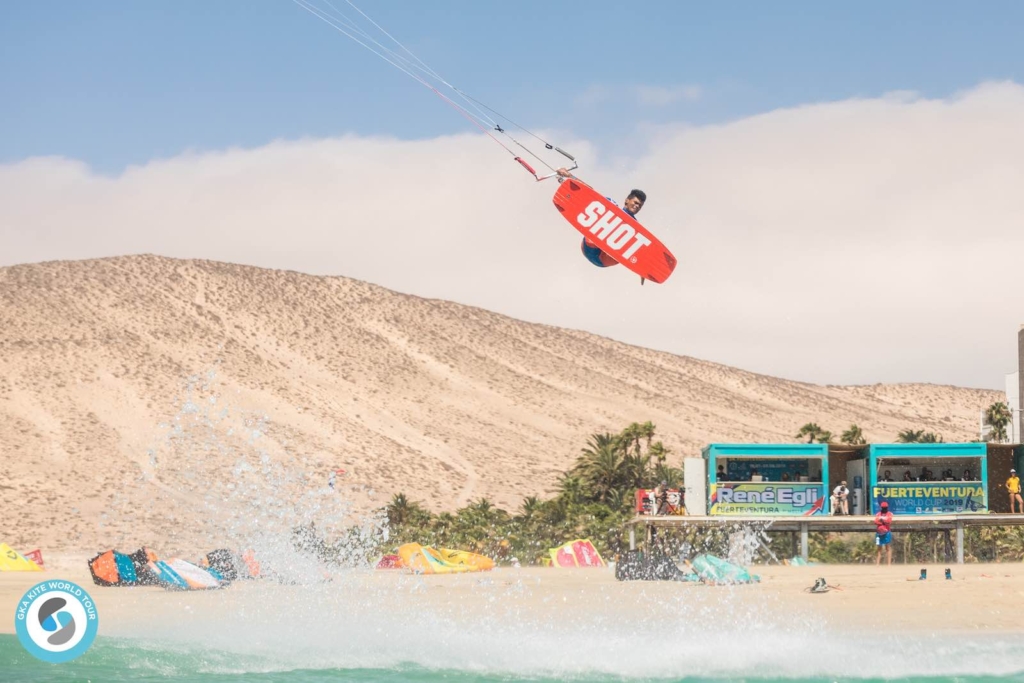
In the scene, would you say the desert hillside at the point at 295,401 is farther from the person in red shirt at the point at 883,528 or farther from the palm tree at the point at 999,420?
the person in red shirt at the point at 883,528

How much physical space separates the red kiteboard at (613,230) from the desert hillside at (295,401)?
1324 inches

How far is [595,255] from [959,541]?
1812cm

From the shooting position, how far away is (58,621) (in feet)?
62.1

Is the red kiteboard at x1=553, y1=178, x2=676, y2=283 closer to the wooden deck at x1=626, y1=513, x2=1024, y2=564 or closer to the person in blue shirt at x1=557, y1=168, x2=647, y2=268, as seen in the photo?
the person in blue shirt at x1=557, y1=168, x2=647, y2=268

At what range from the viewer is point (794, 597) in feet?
86.2

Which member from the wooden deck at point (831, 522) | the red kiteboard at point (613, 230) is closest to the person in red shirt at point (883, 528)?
the wooden deck at point (831, 522)

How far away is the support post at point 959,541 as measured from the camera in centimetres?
3466

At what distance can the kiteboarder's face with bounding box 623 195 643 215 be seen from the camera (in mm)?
21391

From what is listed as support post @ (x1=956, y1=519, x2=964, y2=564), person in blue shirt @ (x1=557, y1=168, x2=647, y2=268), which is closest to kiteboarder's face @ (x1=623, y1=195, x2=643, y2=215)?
person in blue shirt @ (x1=557, y1=168, x2=647, y2=268)

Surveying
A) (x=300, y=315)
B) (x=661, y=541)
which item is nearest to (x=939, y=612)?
(x=661, y=541)

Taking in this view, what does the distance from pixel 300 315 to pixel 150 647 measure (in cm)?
8886

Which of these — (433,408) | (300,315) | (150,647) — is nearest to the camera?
(150,647)

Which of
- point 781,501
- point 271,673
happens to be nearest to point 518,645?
point 271,673

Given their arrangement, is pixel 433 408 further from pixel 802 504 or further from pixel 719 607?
pixel 719 607
